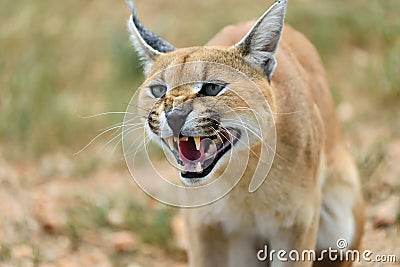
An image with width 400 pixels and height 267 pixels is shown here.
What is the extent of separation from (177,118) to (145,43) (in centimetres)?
63

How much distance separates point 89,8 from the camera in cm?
918

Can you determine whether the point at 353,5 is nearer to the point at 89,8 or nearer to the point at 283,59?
the point at 89,8

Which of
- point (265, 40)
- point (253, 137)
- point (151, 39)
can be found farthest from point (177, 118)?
point (151, 39)

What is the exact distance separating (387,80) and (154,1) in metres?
3.08

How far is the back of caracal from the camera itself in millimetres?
3645

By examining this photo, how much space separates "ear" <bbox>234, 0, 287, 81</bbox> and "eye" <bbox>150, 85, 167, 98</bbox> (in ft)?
1.20

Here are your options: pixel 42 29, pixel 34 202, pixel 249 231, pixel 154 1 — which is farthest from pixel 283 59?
pixel 154 1

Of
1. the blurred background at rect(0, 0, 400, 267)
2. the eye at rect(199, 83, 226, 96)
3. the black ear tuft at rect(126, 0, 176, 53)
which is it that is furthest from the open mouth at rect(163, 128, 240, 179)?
the blurred background at rect(0, 0, 400, 267)

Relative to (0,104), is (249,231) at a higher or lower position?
lower

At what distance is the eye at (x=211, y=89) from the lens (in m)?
3.64

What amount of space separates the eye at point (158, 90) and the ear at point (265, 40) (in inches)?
14.3

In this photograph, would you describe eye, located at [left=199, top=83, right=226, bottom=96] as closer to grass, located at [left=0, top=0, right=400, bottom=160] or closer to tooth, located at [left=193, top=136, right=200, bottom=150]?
tooth, located at [left=193, top=136, right=200, bottom=150]

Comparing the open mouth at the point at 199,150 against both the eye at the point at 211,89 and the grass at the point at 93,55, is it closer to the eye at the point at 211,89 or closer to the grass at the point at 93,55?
the eye at the point at 211,89

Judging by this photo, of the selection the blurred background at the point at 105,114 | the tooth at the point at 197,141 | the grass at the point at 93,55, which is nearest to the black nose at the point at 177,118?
the tooth at the point at 197,141
